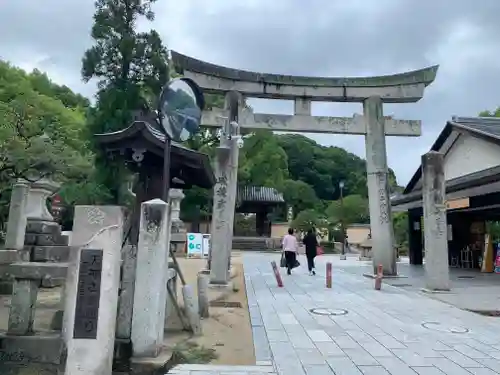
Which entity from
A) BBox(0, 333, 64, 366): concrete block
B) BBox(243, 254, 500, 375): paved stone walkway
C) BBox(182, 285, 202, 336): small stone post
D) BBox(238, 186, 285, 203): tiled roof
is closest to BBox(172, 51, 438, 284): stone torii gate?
BBox(243, 254, 500, 375): paved stone walkway

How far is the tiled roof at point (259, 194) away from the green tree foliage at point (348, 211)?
5759mm

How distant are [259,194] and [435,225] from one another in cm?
3319

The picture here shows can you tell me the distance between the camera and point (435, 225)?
38.8ft

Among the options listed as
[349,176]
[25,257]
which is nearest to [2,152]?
[25,257]

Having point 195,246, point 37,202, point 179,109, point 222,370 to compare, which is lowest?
point 222,370

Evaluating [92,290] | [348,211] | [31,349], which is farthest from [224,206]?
[348,211]

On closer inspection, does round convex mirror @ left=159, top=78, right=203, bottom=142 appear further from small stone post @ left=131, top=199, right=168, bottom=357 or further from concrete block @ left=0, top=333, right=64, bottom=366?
concrete block @ left=0, top=333, right=64, bottom=366

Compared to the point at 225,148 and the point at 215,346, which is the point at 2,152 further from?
the point at 215,346

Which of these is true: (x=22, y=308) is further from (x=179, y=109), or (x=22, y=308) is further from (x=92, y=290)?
(x=179, y=109)

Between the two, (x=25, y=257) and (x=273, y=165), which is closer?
(x=25, y=257)

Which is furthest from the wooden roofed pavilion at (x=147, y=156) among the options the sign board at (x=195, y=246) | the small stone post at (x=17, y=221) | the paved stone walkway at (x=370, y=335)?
the sign board at (x=195, y=246)

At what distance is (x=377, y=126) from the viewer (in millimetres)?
15086

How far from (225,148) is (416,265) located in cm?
1440

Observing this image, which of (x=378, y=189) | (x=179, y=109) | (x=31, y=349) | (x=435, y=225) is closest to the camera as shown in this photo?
(x=31, y=349)
